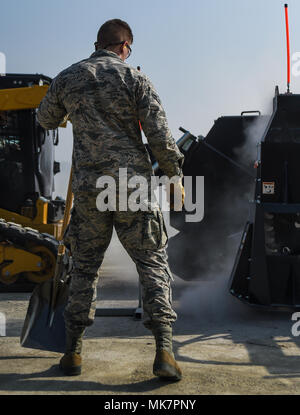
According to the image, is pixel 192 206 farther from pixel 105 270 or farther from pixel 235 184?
pixel 105 270

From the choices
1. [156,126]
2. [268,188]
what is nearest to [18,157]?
[268,188]

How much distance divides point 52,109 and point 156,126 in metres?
0.62

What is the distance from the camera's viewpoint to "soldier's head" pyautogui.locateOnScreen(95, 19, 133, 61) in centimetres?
315

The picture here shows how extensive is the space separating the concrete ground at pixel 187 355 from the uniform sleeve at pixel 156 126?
3.69 feet

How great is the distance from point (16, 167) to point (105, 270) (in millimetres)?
1848

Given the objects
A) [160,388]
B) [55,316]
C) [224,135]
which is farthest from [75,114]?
[224,135]

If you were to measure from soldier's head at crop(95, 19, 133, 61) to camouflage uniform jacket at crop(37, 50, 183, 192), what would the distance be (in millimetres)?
148

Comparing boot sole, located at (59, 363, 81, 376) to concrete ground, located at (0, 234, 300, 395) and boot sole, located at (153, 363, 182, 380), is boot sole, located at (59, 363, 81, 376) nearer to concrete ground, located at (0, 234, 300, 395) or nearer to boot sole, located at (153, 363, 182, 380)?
concrete ground, located at (0, 234, 300, 395)

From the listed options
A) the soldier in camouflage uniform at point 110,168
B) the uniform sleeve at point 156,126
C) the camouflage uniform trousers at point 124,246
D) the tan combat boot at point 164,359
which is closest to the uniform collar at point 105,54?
the soldier in camouflage uniform at point 110,168

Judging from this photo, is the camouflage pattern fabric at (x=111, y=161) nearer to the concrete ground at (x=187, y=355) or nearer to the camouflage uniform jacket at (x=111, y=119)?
the camouflage uniform jacket at (x=111, y=119)

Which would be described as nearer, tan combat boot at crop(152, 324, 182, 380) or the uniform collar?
tan combat boot at crop(152, 324, 182, 380)

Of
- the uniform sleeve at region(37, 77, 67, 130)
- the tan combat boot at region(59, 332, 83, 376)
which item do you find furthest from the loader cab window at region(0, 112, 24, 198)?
the tan combat boot at region(59, 332, 83, 376)

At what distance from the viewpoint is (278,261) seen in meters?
4.39
